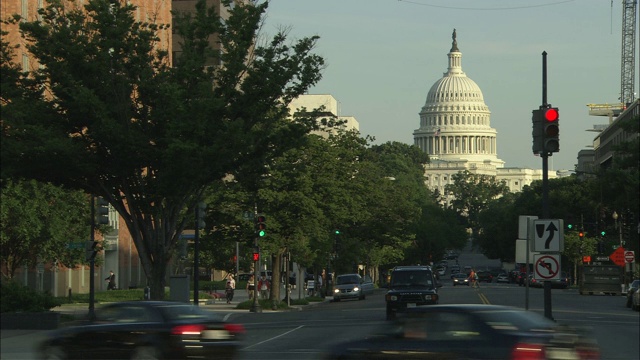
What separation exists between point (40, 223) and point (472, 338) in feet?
135

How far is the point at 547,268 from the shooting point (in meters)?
26.3

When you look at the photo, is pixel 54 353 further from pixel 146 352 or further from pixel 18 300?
pixel 18 300

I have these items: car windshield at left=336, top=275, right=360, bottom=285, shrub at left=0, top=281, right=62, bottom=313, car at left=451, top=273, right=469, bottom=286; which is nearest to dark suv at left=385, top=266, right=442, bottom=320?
shrub at left=0, top=281, right=62, bottom=313

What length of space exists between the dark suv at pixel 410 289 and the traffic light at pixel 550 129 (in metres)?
15.2

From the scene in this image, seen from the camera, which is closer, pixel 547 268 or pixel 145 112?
pixel 547 268

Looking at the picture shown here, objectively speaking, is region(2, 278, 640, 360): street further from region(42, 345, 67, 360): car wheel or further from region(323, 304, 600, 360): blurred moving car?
region(42, 345, 67, 360): car wheel

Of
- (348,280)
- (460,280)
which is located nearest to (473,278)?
Answer: (460,280)

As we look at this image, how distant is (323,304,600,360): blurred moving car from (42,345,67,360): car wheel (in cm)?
568

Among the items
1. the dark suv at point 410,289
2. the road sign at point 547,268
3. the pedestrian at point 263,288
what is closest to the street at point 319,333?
the dark suv at point 410,289

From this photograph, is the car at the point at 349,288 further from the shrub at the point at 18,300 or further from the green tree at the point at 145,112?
the shrub at the point at 18,300

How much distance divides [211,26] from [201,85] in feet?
9.20

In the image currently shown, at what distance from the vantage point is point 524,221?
106 ft

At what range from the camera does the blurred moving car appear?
601 inches

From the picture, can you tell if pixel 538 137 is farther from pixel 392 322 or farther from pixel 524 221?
pixel 392 322
